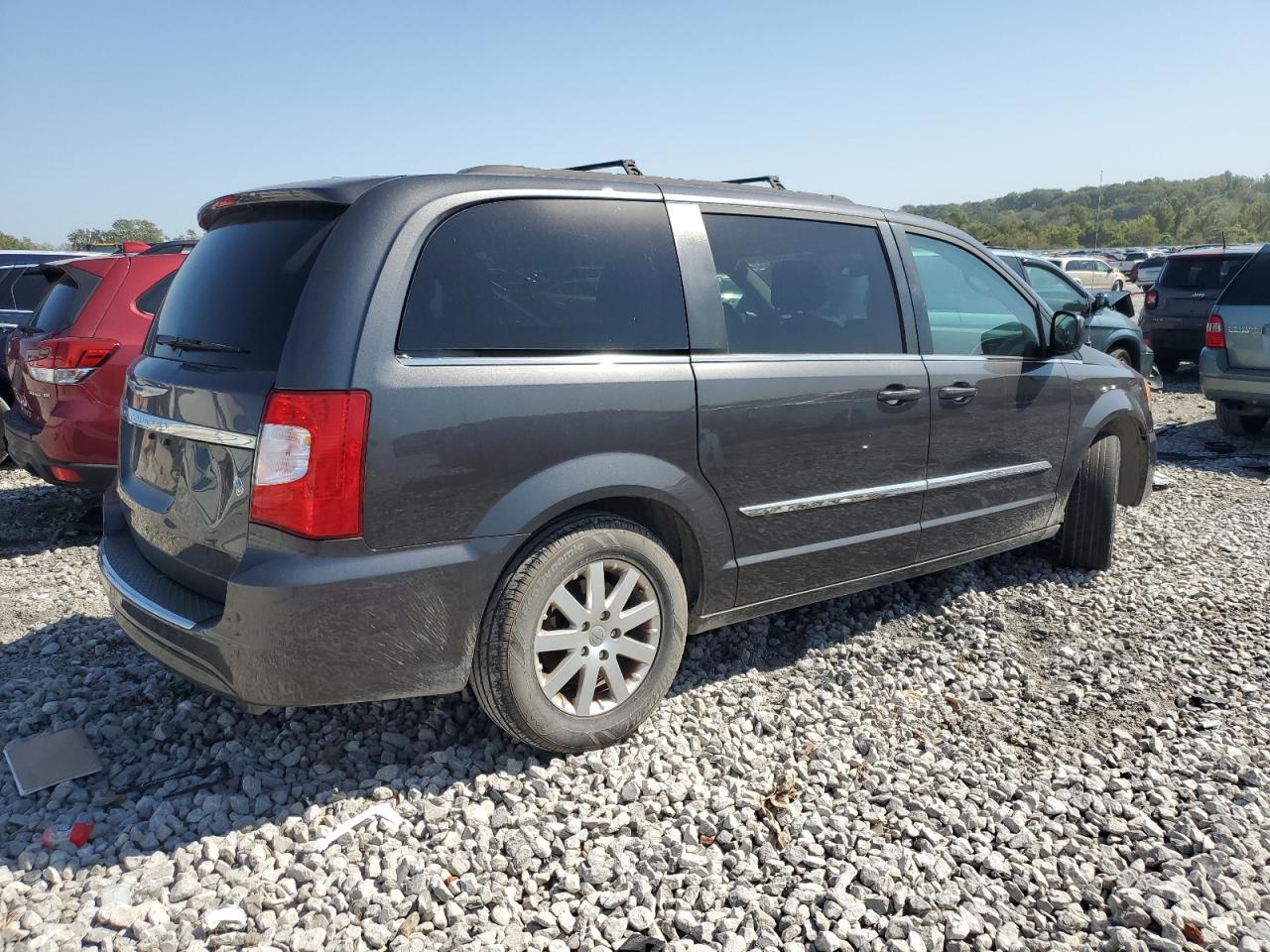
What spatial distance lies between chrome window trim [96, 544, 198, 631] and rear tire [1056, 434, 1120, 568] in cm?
423

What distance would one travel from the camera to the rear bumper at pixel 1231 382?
8.70 metres

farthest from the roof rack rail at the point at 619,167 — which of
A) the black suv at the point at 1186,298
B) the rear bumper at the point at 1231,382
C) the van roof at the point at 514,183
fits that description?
the black suv at the point at 1186,298

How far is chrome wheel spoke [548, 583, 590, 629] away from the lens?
302 cm

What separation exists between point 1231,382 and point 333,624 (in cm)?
905

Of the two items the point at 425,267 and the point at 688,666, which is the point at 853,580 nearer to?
the point at 688,666

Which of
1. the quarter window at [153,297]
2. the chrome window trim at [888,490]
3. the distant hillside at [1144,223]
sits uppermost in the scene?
the distant hillside at [1144,223]

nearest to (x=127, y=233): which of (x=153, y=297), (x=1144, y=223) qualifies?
(x=153, y=297)

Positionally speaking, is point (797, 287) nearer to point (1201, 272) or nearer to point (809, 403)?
point (809, 403)

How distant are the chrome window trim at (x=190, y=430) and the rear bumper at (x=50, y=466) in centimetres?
248

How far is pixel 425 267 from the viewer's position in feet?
9.23

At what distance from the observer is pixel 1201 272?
Answer: 13117 mm

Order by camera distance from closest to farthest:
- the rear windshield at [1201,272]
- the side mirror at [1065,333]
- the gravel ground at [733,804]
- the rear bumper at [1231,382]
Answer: the gravel ground at [733,804] → the side mirror at [1065,333] → the rear bumper at [1231,382] → the rear windshield at [1201,272]

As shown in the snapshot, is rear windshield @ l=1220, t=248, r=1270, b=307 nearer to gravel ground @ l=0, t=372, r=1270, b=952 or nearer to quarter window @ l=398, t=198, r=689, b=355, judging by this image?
gravel ground @ l=0, t=372, r=1270, b=952

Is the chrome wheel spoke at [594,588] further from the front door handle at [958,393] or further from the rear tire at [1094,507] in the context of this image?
the rear tire at [1094,507]
